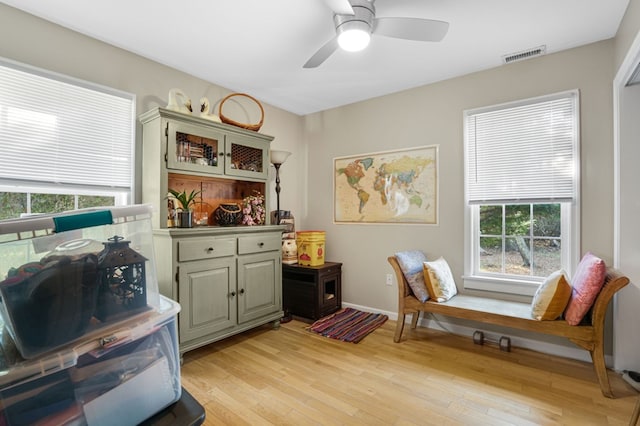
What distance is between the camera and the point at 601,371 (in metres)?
2.07

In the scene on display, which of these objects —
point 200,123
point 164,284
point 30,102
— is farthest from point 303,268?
point 30,102

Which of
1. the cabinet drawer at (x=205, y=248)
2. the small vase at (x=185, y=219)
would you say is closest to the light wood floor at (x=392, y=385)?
the cabinet drawer at (x=205, y=248)

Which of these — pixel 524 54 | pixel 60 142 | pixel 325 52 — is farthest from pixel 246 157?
pixel 524 54

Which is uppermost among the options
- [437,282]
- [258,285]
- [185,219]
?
[185,219]

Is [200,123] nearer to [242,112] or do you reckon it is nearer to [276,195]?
[242,112]

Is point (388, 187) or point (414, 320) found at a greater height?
point (388, 187)

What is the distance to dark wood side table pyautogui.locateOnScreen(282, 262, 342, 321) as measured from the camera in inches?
138

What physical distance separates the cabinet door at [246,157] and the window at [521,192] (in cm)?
207

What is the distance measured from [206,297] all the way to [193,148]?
4.34 ft

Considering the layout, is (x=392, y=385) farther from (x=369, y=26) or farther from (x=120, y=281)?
(x=369, y=26)

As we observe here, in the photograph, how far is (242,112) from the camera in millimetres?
3602

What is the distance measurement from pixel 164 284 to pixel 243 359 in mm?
893

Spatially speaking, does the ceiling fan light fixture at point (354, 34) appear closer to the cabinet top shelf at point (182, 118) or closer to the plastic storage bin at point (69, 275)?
the cabinet top shelf at point (182, 118)

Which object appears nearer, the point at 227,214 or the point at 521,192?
the point at 521,192
